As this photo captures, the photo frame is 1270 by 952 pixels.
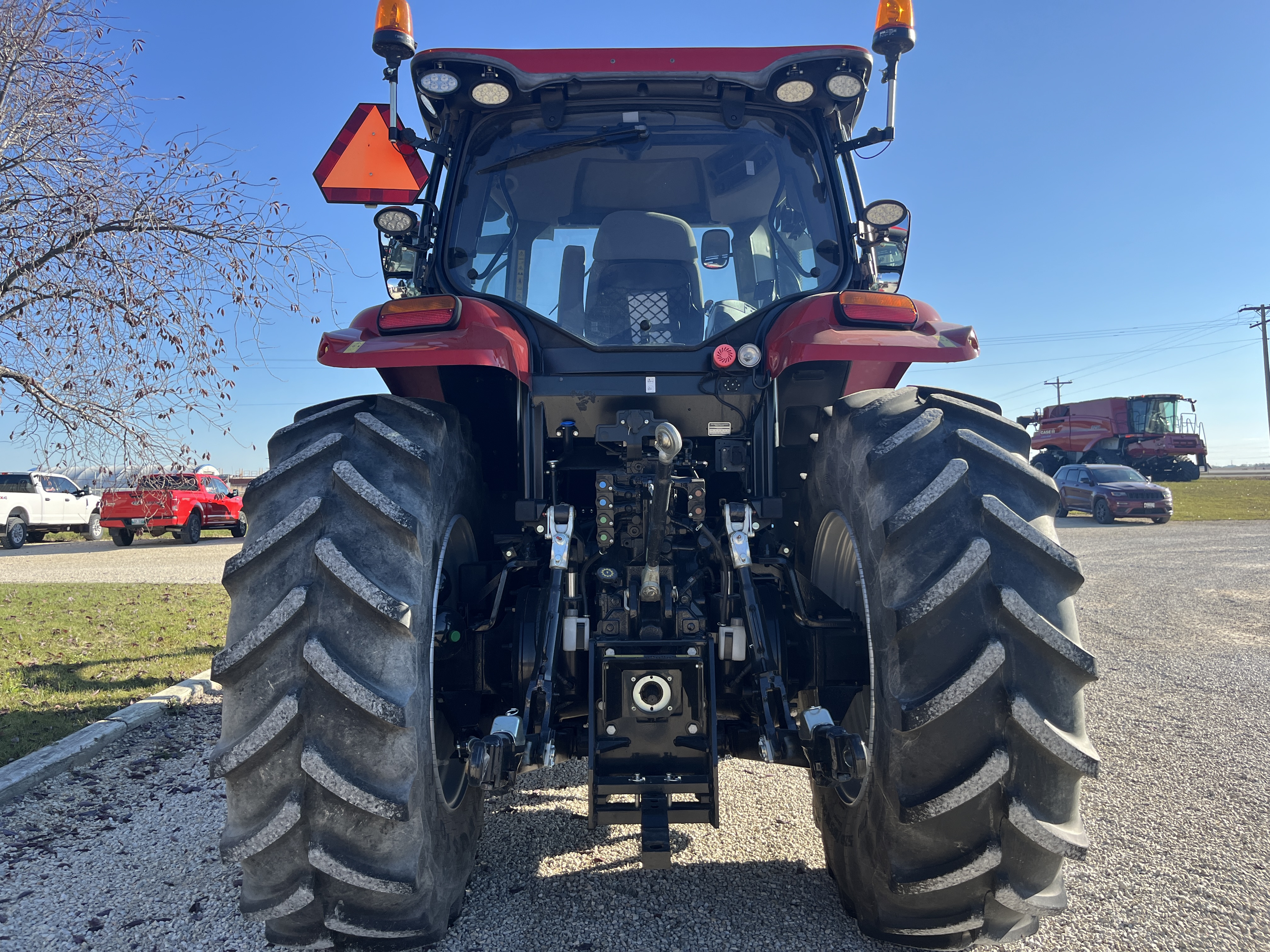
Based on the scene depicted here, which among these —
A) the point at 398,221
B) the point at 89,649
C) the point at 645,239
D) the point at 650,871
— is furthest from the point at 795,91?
the point at 89,649

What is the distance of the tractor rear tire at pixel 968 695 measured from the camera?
193 cm

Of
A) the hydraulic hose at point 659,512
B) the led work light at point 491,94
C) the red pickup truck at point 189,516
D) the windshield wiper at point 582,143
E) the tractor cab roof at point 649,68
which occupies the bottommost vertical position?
the red pickup truck at point 189,516

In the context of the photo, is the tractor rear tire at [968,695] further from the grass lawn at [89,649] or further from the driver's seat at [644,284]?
the grass lawn at [89,649]

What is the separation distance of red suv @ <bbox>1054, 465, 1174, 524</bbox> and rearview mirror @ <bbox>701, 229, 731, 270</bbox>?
22391mm

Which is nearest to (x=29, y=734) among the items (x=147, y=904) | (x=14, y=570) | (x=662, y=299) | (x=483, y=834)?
(x=147, y=904)

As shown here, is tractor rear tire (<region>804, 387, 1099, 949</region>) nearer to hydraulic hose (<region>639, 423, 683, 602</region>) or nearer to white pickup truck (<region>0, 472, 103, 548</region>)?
hydraulic hose (<region>639, 423, 683, 602</region>)

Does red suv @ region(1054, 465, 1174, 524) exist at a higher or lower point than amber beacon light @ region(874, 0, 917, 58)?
lower

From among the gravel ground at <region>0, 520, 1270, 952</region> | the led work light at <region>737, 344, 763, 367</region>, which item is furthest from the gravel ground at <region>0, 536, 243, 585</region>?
the led work light at <region>737, 344, 763, 367</region>

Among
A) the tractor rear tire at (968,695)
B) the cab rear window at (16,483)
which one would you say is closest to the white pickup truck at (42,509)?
the cab rear window at (16,483)

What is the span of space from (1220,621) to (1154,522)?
18.1 m

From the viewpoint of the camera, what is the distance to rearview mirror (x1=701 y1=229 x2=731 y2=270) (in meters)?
3.24

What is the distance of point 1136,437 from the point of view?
3484cm

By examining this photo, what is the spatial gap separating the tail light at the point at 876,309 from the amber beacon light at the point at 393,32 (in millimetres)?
1982

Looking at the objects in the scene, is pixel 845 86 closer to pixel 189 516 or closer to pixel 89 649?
pixel 89 649
